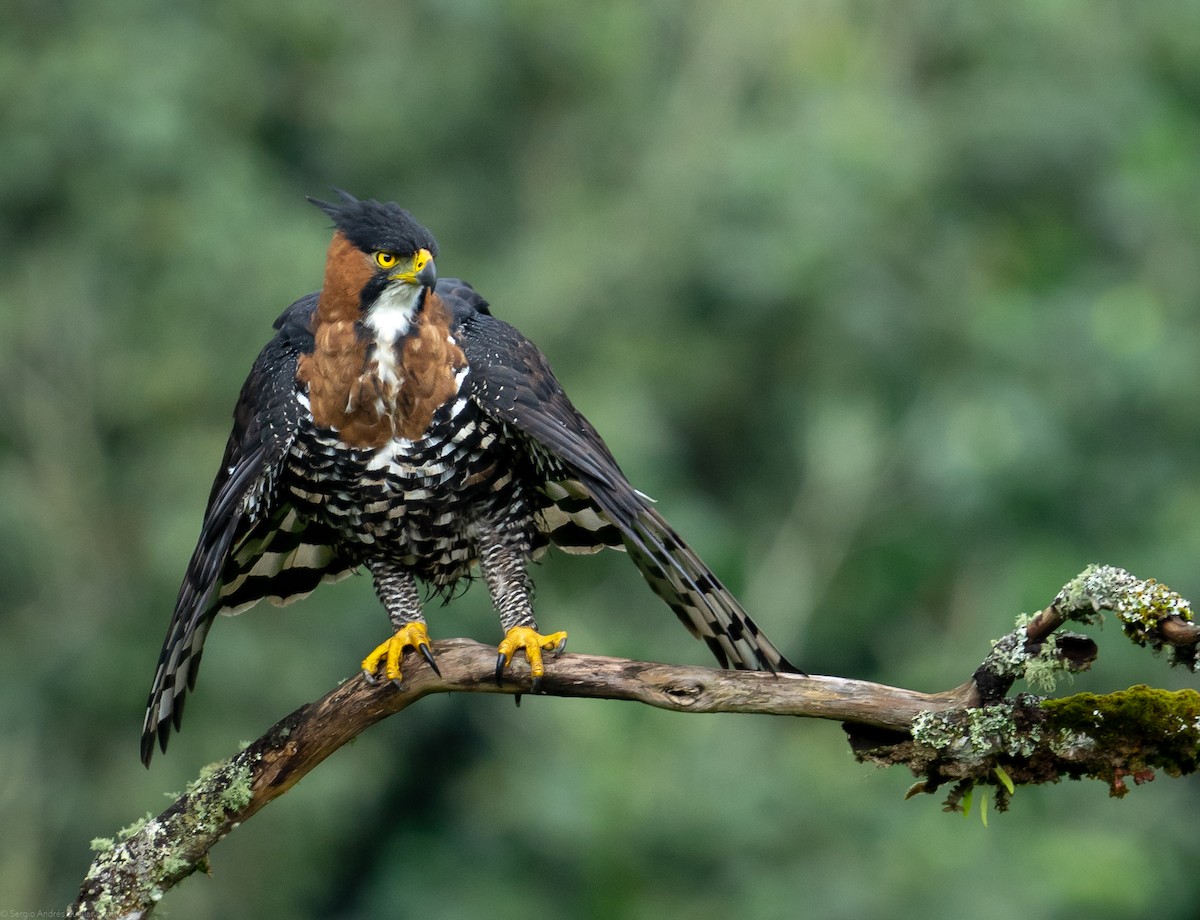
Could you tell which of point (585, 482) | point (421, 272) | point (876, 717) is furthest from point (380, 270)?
point (876, 717)

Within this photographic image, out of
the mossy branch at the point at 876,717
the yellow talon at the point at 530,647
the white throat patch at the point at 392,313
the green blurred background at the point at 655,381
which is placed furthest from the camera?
the green blurred background at the point at 655,381

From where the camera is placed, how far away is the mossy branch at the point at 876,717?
3680 mm

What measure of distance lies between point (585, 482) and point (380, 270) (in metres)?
0.91

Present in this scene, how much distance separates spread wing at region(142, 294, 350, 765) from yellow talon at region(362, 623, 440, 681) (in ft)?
1.53

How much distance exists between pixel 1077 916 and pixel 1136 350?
17.9 feet

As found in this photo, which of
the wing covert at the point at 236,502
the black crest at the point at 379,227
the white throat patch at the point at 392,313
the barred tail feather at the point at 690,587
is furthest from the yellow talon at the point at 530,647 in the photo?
the black crest at the point at 379,227

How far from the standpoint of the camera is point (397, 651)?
14.9ft

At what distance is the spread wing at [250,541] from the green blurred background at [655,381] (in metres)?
8.53

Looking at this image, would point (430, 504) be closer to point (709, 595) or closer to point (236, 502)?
point (236, 502)

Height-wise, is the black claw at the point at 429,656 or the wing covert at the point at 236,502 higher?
the wing covert at the point at 236,502

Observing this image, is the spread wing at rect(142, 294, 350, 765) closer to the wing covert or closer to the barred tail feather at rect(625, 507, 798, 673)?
the wing covert

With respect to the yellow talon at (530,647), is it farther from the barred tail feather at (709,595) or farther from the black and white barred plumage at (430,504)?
the barred tail feather at (709,595)

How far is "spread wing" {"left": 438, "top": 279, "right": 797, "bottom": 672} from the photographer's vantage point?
4.27m

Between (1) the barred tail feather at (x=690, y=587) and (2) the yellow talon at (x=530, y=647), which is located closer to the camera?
(1) the barred tail feather at (x=690, y=587)
